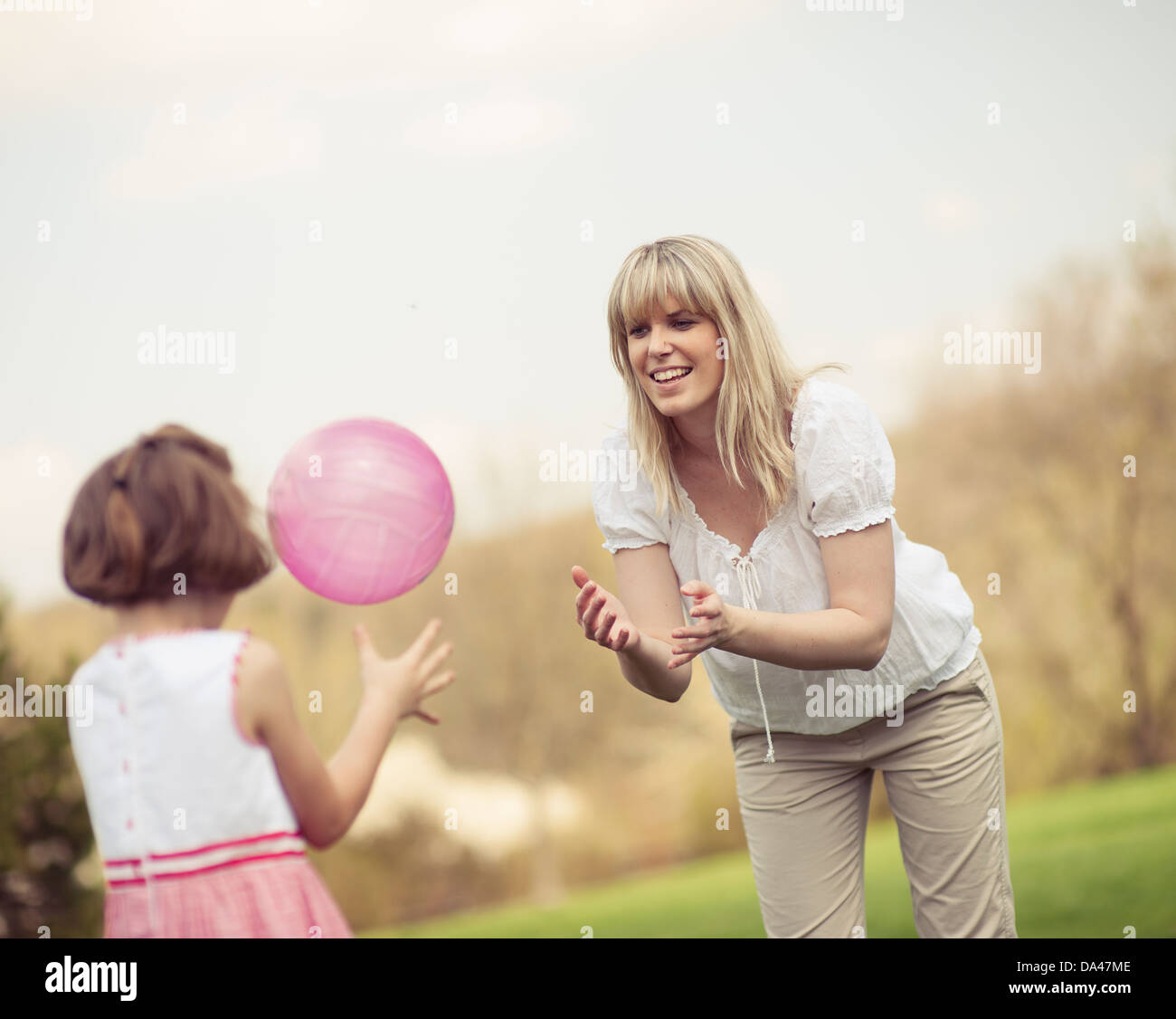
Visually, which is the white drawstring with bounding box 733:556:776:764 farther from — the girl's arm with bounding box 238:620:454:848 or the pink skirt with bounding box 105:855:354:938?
the pink skirt with bounding box 105:855:354:938

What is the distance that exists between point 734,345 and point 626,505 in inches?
15.2

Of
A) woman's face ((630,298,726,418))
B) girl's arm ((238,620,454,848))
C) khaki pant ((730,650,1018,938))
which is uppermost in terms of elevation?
woman's face ((630,298,726,418))

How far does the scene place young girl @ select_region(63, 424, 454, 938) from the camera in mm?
1604

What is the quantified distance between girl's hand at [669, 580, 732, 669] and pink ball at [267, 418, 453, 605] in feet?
2.72

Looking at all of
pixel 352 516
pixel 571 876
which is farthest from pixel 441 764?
pixel 352 516

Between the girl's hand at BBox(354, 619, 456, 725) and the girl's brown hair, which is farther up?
the girl's brown hair

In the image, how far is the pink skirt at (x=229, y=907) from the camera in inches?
63.2

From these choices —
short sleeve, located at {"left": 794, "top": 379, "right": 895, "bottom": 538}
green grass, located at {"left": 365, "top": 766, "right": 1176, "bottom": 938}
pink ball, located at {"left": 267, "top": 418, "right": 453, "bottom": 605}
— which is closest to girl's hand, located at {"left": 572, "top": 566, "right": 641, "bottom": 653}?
short sleeve, located at {"left": 794, "top": 379, "right": 895, "bottom": 538}

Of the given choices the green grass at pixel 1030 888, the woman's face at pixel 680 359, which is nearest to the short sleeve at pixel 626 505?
the woman's face at pixel 680 359

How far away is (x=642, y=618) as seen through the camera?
85.4 inches

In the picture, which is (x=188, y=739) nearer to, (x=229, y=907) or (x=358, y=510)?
(x=229, y=907)

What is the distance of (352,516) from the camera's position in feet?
7.60

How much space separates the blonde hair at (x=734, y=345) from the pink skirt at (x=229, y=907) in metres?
0.97
